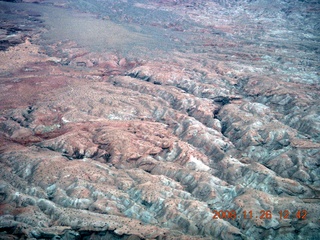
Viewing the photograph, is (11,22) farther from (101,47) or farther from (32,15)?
(101,47)
